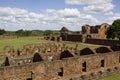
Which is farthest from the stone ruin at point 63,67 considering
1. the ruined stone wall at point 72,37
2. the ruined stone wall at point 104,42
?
the ruined stone wall at point 72,37

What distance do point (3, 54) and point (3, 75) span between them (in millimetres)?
18507

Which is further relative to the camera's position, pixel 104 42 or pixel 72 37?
pixel 72 37

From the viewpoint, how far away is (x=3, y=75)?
1291 cm

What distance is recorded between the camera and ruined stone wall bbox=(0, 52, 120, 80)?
44.4ft

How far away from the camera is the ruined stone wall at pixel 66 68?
13531 mm

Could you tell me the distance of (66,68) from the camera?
1628 cm

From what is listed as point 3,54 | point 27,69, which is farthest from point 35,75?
point 3,54

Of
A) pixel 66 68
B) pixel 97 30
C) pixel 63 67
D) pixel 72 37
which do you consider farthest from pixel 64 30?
pixel 63 67

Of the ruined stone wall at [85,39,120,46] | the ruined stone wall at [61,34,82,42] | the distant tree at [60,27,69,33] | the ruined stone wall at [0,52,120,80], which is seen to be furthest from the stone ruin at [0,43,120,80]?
the distant tree at [60,27,69,33]

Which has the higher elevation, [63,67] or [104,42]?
[104,42]

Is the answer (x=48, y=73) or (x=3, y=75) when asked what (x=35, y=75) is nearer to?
(x=48, y=73)

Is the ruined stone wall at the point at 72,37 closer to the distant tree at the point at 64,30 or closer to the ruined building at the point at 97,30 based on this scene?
the ruined building at the point at 97,30

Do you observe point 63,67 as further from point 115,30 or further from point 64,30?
point 64,30

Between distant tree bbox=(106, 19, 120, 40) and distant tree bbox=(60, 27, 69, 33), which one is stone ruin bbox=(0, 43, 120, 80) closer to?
distant tree bbox=(106, 19, 120, 40)
